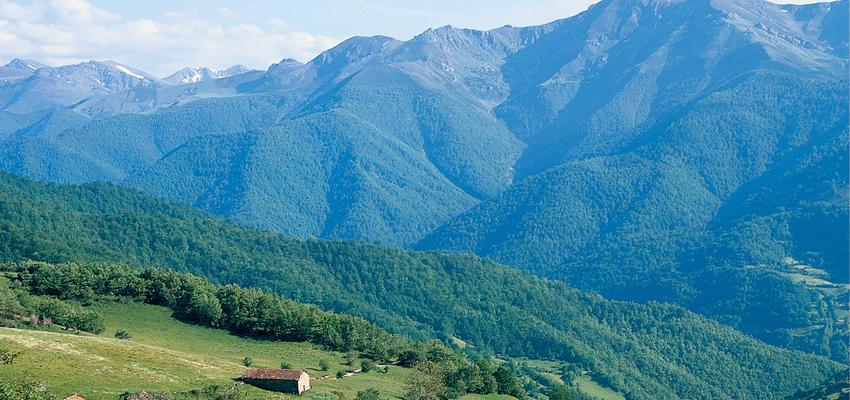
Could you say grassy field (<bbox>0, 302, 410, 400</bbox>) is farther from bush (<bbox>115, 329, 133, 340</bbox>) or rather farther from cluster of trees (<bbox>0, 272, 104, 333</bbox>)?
cluster of trees (<bbox>0, 272, 104, 333</bbox>)

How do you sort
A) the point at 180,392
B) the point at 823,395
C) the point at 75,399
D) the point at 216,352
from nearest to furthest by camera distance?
the point at 75,399
the point at 180,392
the point at 216,352
the point at 823,395

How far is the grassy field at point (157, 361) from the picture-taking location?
8888cm

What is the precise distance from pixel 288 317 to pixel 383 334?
779 inches

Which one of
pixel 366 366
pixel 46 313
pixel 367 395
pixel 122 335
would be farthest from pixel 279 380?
pixel 46 313

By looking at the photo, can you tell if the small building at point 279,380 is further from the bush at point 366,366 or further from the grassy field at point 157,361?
the bush at point 366,366

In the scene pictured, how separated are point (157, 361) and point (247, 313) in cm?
4726

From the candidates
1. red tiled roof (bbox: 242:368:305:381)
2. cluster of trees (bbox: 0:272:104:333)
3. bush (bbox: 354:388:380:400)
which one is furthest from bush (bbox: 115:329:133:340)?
bush (bbox: 354:388:380:400)

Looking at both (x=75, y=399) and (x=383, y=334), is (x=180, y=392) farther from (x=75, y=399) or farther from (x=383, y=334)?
(x=383, y=334)

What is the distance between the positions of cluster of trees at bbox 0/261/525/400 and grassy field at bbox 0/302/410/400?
397 cm

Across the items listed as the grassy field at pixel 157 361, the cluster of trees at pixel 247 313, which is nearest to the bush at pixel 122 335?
the grassy field at pixel 157 361

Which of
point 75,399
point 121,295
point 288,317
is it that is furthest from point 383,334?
point 75,399

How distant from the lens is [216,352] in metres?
129

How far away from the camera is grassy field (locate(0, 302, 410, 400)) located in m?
88.9

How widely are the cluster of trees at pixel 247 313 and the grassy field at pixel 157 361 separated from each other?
397 centimetres
